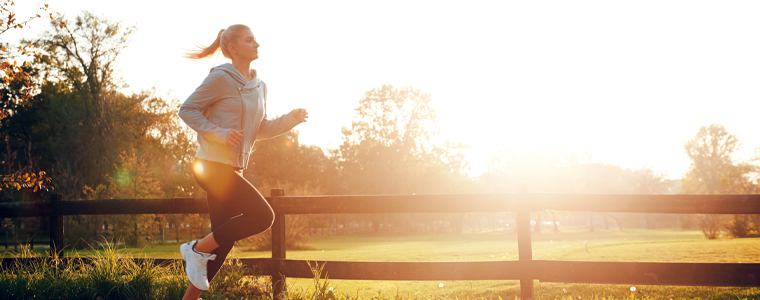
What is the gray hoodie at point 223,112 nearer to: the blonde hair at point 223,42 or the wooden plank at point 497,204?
the blonde hair at point 223,42

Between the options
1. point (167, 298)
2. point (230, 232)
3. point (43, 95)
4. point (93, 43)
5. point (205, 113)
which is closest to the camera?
point (230, 232)

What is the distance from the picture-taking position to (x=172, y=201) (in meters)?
4.87

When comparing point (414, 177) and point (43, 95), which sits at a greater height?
point (43, 95)

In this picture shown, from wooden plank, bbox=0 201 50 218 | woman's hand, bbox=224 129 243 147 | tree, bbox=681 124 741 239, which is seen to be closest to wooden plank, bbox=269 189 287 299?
woman's hand, bbox=224 129 243 147

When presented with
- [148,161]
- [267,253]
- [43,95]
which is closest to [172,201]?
[267,253]

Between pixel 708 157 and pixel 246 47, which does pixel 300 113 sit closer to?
pixel 246 47

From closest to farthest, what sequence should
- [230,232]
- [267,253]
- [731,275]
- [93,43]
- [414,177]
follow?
1. [230,232]
2. [731,275]
3. [267,253]
4. [93,43]
5. [414,177]

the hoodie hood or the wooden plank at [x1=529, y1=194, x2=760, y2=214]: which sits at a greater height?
the hoodie hood

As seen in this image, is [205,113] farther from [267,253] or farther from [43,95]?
[43,95]

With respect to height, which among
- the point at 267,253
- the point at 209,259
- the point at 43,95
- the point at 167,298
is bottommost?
the point at 267,253

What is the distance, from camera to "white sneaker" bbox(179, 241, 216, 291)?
275cm

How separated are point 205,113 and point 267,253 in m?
16.9

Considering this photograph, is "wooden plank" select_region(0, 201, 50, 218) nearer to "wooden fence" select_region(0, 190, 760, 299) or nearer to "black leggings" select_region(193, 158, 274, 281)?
"wooden fence" select_region(0, 190, 760, 299)

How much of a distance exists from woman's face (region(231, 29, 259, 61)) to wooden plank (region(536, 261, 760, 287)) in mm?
2806
